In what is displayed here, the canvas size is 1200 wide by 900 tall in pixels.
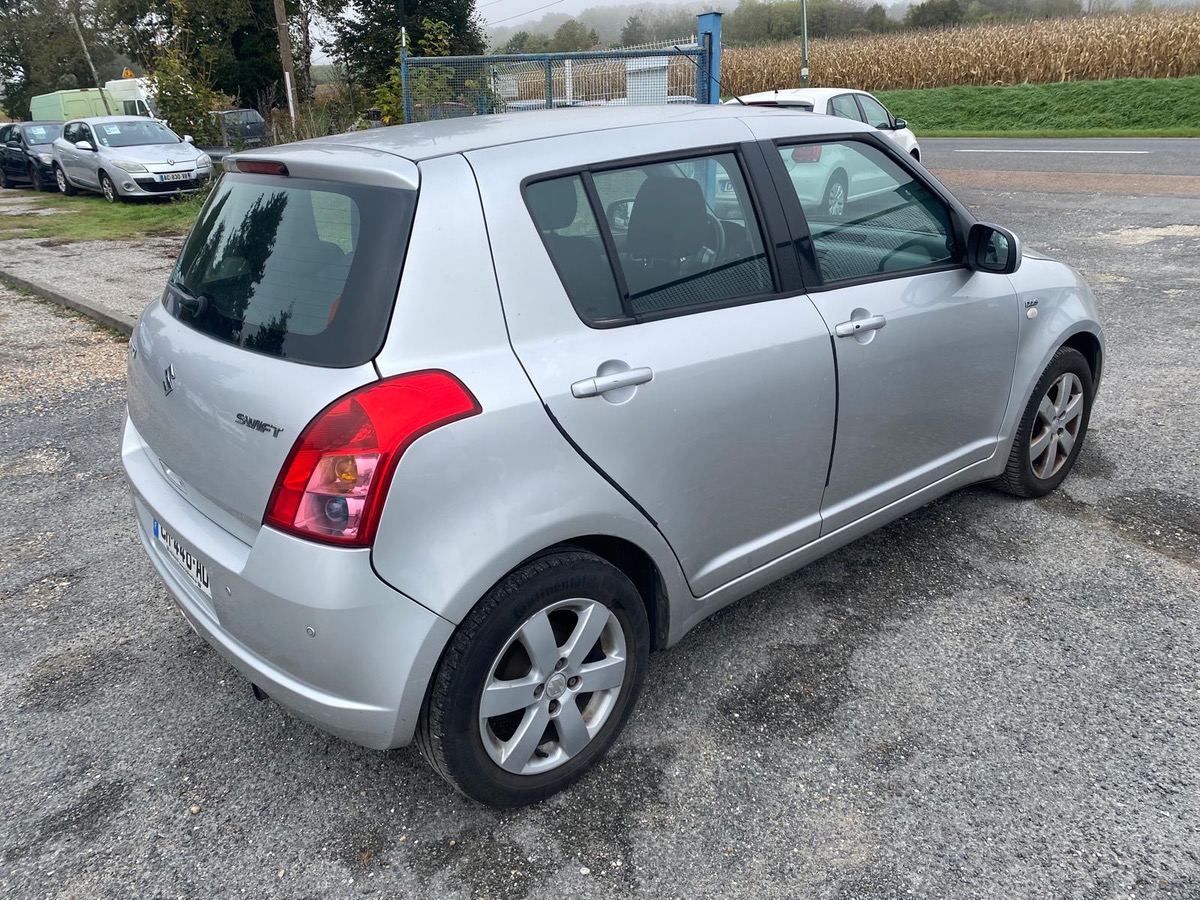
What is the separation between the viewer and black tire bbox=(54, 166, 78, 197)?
19231 millimetres

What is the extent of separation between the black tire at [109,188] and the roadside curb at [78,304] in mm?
7930

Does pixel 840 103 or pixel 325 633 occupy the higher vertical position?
pixel 840 103

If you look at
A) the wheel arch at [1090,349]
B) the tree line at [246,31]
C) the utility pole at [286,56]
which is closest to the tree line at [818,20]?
the tree line at [246,31]

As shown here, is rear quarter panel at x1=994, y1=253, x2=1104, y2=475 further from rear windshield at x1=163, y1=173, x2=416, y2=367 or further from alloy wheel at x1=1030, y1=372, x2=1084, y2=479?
rear windshield at x1=163, y1=173, x2=416, y2=367

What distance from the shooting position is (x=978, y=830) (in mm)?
2359

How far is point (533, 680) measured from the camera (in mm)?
2367

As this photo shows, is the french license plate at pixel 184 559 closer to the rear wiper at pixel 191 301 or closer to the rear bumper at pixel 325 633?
the rear bumper at pixel 325 633

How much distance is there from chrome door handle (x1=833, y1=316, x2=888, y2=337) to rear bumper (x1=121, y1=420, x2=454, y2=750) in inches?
63.4

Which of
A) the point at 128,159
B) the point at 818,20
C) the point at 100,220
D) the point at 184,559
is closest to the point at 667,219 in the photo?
the point at 184,559

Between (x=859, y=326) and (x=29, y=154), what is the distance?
76.5 feet

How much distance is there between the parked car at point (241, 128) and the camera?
60.0 feet

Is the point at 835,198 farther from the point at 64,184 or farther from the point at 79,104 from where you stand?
the point at 79,104

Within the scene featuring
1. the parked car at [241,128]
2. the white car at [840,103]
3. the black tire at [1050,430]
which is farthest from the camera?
the parked car at [241,128]

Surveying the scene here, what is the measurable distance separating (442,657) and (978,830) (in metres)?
1.47
